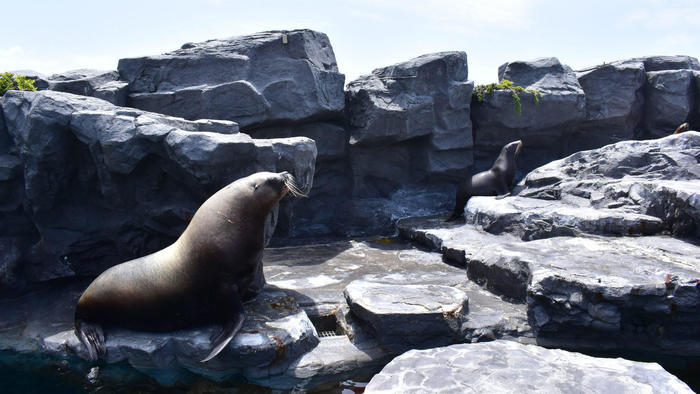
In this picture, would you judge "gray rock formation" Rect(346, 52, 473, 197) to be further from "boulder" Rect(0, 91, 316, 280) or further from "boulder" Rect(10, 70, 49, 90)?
"boulder" Rect(10, 70, 49, 90)

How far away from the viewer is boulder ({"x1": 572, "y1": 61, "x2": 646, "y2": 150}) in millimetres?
10391

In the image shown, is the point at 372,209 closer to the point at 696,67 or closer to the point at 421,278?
the point at 421,278

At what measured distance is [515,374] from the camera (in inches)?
115

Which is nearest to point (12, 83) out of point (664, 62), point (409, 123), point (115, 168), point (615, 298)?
point (115, 168)

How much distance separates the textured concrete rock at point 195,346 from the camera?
3747 mm

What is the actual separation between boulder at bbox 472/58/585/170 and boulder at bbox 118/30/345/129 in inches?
128

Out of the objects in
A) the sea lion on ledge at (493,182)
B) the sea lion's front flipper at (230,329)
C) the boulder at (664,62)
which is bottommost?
the sea lion's front flipper at (230,329)

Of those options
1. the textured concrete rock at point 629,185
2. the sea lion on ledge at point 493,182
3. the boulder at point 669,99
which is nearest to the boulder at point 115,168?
the textured concrete rock at point 629,185

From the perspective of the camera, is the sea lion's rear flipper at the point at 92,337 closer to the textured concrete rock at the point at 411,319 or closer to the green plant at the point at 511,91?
the textured concrete rock at the point at 411,319

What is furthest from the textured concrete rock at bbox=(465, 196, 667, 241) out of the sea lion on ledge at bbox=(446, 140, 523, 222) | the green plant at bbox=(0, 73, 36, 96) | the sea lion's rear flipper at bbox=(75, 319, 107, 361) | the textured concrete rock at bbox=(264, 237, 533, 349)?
the green plant at bbox=(0, 73, 36, 96)

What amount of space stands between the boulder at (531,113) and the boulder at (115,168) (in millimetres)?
5618

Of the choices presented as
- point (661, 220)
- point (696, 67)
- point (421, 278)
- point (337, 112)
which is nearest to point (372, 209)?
point (337, 112)

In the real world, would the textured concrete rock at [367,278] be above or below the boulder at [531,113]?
below

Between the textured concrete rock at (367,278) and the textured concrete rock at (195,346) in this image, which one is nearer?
the textured concrete rock at (195,346)
